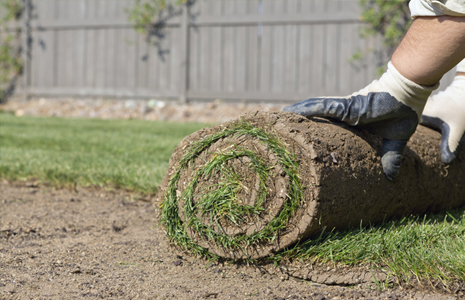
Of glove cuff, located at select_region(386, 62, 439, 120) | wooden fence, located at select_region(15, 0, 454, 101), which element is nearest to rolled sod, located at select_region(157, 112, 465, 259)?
glove cuff, located at select_region(386, 62, 439, 120)

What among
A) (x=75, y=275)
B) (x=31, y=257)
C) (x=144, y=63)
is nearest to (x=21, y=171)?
(x=31, y=257)

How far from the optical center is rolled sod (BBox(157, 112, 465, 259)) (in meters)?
1.87

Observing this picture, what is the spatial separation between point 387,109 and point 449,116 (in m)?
0.76

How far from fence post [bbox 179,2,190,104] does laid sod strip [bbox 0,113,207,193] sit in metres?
1.97

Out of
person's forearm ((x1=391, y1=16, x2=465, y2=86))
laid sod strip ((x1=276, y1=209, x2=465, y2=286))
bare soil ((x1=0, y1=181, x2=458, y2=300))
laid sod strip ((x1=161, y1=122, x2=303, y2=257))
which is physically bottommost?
bare soil ((x1=0, y1=181, x2=458, y2=300))

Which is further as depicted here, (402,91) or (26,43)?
(26,43)

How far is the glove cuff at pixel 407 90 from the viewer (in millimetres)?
1999

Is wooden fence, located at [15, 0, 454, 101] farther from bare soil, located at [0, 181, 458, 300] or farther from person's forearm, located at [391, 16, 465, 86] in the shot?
person's forearm, located at [391, 16, 465, 86]

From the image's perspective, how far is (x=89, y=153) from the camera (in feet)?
14.6

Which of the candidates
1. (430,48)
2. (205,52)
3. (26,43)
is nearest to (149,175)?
(430,48)

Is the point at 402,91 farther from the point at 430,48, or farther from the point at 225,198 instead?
the point at 225,198

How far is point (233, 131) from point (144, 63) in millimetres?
7491

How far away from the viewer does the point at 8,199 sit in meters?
3.09

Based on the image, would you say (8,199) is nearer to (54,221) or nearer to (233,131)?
(54,221)
